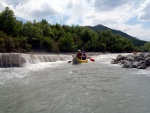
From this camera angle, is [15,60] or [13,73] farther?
[15,60]

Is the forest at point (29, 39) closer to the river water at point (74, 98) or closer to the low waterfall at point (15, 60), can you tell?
the low waterfall at point (15, 60)

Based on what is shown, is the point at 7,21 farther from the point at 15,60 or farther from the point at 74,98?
the point at 74,98

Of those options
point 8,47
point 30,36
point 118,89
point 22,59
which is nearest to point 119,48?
point 30,36

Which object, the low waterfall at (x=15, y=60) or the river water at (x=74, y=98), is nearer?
the river water at (x=74, y=98)

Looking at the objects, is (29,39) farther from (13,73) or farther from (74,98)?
(74,98)

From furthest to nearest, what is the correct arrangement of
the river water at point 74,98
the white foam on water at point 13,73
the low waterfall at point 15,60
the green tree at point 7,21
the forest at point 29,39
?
the green tree at point 7,21 → the forest at point 29,39 → the low waterfall at point 15,60 → the white foam on water at point 13,73 → the river water at point 74,98

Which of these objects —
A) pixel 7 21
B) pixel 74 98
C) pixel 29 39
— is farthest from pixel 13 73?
pixel 29 39

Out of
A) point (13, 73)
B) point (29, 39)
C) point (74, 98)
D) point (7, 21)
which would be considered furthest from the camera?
point (29, 39)

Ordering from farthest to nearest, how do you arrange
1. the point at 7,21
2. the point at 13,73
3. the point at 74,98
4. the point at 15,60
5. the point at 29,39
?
1. the point at 29,39
2. the point at 7,21
3. the point at 15,60
4. the point at 13,73
5. the point at 74,98

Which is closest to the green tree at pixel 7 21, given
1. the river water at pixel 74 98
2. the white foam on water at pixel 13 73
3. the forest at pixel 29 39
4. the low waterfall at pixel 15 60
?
the forest at pixel 29 39

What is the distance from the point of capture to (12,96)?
11469 mm

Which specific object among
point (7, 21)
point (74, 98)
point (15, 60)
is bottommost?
point (74, 98)

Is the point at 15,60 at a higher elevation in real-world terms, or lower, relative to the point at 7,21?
lower

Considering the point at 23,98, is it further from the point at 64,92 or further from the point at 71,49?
the point at 71,49
